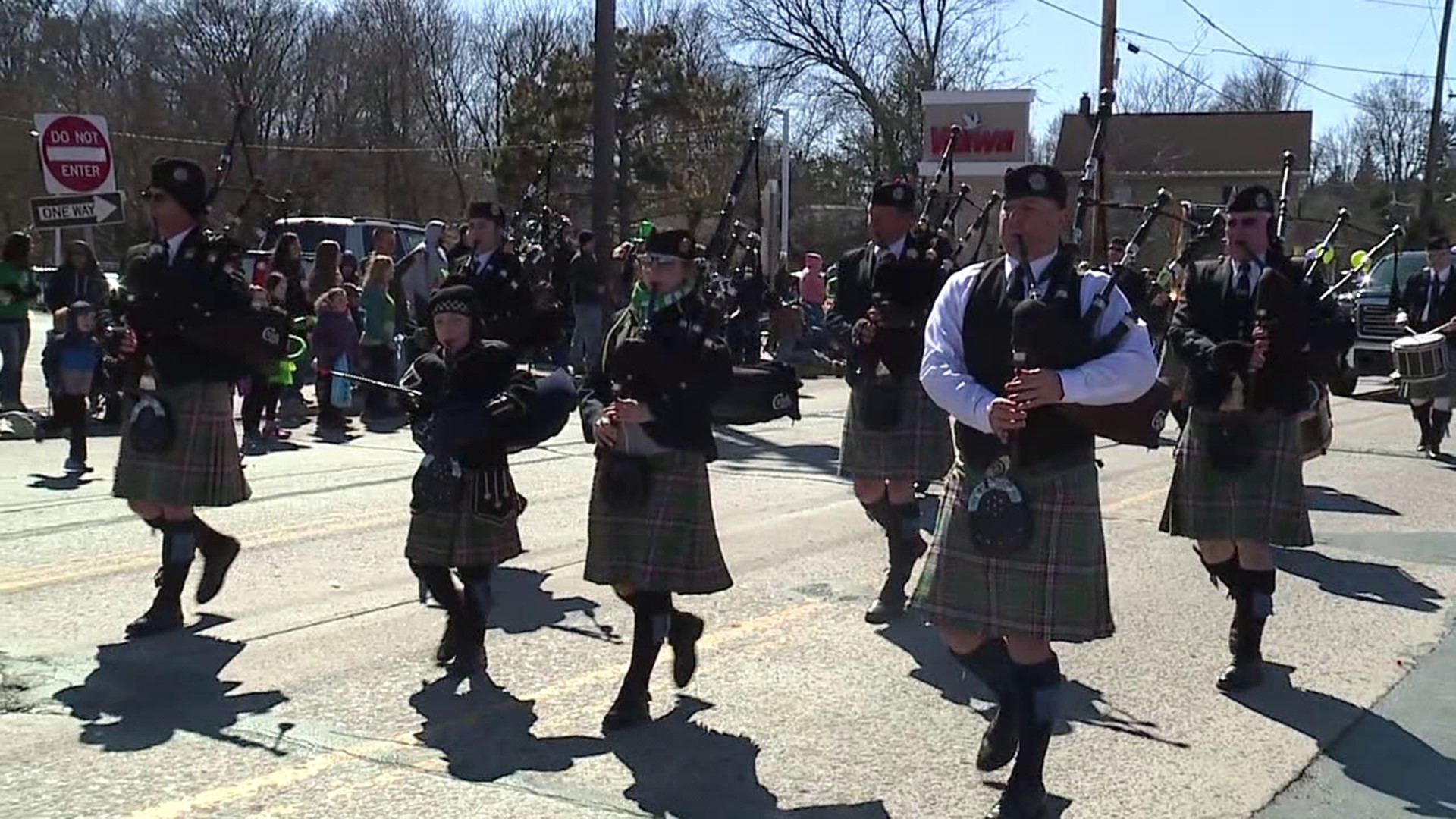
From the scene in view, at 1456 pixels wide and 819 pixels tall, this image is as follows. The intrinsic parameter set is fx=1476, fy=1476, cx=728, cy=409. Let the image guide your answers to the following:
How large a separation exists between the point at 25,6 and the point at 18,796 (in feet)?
151

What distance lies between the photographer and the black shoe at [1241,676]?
539cm

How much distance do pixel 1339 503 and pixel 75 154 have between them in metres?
10.4

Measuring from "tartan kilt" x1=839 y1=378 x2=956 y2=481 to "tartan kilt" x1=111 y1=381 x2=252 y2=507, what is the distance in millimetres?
2636

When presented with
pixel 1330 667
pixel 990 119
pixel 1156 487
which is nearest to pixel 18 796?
pixel 1330 667

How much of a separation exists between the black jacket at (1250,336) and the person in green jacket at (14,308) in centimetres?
932

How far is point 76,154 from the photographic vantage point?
41.2ft

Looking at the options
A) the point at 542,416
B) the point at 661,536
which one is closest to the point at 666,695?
the point at 661,536

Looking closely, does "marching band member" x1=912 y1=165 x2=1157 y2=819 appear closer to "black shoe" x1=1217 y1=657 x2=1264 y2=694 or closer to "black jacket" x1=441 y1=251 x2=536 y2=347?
"black shoe" x1=1217 y1=657 x2=1264 y2=694

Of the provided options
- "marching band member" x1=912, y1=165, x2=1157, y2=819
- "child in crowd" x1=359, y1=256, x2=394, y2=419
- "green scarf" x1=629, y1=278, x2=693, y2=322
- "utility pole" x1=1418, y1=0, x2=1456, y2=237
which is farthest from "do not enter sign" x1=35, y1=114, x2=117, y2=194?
"utility pole" x1=1418, y1=0, x2=1456, y2=237

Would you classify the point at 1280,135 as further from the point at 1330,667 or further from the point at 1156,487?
the point at 1330,667

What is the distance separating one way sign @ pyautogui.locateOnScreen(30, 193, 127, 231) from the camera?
487 inches

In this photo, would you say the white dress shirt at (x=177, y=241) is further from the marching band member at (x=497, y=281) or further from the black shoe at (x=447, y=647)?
the black shoe at (x=447, y=647)

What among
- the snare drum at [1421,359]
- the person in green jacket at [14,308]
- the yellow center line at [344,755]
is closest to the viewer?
the yellow center line at [344,755]

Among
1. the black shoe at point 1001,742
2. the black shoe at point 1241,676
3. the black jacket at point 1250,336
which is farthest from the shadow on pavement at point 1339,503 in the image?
the black shoe at point 1001,742
